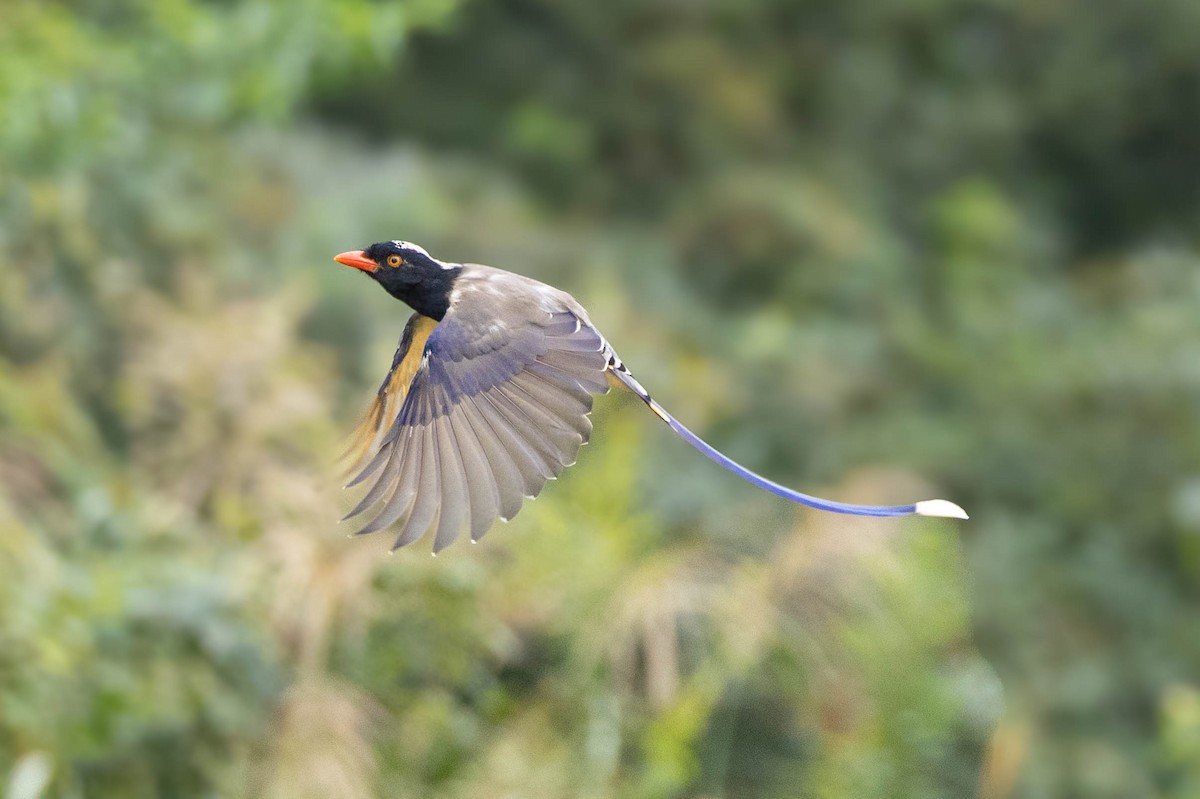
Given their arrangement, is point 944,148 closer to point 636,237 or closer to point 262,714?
point 636,237

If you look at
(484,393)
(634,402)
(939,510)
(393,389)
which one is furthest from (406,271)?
(634,402)

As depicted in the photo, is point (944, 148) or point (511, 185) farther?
point (944, 148)

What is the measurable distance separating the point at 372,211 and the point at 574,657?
2416 millimetres

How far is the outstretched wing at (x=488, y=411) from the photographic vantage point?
2459 mm

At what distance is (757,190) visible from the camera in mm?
9664

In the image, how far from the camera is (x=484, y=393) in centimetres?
258

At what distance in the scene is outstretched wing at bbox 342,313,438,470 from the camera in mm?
2834

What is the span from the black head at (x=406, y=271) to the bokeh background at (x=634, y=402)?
83 centimetres

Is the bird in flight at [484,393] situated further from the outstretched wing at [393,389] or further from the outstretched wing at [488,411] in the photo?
the outstretched wing at [393,389]

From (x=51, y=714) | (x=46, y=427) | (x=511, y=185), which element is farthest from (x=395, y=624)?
(x=511, y=185)

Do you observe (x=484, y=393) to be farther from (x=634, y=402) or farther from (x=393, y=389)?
(x=634, y=402)

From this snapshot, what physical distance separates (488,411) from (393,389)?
0.48m

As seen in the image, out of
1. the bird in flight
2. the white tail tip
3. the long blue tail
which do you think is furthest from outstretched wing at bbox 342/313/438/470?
the white tail tip

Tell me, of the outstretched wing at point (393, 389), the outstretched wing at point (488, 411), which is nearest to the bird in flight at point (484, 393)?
the outstretched wing at point (488, 411)
